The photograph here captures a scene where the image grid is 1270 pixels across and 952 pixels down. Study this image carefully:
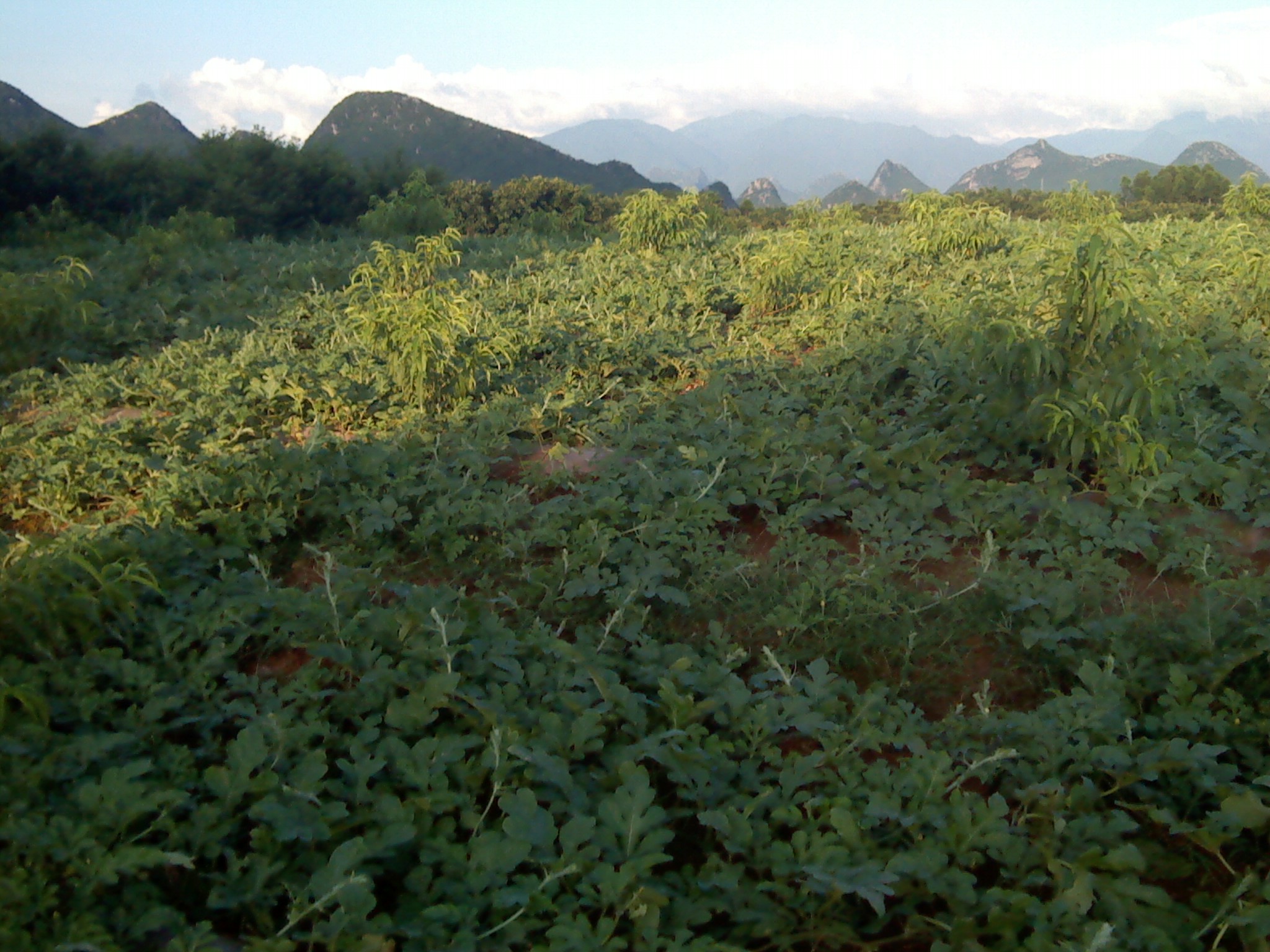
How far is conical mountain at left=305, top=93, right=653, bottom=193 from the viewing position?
45.7m

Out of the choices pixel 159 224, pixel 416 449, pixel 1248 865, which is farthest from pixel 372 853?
pixel 159 224

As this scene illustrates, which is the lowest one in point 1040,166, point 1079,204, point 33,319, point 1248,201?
point 33,319

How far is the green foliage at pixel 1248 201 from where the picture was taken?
1217cm

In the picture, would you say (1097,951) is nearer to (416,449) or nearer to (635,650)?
(635,650)

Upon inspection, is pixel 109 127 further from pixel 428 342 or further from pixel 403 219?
pixel 428 342

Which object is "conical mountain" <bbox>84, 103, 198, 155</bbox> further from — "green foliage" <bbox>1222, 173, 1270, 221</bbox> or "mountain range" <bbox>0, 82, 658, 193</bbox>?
"green foliage" <bbox>1222, 173, 1270, 221</bbox>

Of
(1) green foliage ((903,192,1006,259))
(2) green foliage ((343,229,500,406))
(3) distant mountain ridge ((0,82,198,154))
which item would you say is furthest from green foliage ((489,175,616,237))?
(2) green foliage ((343,229,500,406))

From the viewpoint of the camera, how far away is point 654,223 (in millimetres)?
9781

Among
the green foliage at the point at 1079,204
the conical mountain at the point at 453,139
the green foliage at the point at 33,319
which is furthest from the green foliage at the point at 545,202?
the conical mountain at the point at 453,139

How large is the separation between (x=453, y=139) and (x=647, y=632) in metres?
49.4

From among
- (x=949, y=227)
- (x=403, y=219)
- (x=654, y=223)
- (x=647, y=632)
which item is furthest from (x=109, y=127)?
(x=647, y=632)

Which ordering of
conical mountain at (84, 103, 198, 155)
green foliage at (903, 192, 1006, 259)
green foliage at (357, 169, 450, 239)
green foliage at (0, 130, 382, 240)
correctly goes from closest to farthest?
green foliage at (903, 192, 1006, 259)
green foliage at (0, 130, 382, 240)
green foliage at (357, 169, 450, 239)
conical mountain at (84, 103, 198, 155)

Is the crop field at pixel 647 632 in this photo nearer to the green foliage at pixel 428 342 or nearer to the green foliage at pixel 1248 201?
the green foliage at pixel 428 342

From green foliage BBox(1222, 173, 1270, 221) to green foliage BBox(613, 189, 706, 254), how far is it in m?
7.74
